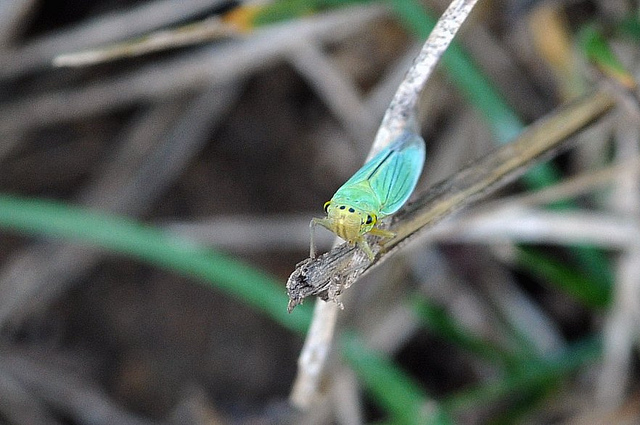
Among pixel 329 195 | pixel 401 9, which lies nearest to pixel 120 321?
pixel 329 195

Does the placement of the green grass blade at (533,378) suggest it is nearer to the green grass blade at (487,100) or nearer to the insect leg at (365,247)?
the green grass blade at (487,100)

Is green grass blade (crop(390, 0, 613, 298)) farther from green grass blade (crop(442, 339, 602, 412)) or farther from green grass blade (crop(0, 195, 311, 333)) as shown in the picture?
Answer: green grass blade (crop(0, 195, 311, 333))

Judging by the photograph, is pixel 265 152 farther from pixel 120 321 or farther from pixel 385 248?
pixel 385 248

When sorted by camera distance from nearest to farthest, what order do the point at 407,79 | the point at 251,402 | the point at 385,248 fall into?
the point at 385,248
the point at 407,79
the point at 251,402

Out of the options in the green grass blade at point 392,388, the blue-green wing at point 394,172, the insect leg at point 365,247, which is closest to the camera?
the insect leg at point 365,247

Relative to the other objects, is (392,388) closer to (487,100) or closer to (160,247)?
(160,247)

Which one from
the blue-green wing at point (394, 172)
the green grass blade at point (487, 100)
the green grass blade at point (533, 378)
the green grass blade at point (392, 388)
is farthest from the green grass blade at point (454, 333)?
the blue-green wing at point (394, 172)

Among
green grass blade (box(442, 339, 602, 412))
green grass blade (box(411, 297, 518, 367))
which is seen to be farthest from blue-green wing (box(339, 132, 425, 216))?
green grass blade (box(442, 339, 602, 412))

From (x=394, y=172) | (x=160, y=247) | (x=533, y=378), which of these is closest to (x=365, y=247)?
(x=394, y=172)
